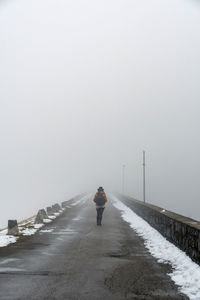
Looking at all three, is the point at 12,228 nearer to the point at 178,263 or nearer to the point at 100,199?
the point at 100,199

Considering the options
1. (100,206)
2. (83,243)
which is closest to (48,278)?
(83,243)

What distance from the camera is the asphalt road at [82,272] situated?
632 centimetres

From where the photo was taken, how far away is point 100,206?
1938 cm

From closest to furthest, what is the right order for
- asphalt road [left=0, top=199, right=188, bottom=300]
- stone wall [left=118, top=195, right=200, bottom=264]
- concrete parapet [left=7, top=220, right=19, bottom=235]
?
asphalt road [left=0, top=199, right=188, bottom=300], stone wall [left=118, top=195, right=200, bottom=264], concrete parapet [left=7, top=220, right=19, bottom=235]

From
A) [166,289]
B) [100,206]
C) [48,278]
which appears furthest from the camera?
[100,206]

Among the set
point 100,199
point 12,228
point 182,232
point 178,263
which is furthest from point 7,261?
point 100,199

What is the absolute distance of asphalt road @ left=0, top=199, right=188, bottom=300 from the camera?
632 centimetres

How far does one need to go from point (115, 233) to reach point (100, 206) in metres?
3.93

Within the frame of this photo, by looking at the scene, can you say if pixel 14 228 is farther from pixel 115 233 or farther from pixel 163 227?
pixel 163 227

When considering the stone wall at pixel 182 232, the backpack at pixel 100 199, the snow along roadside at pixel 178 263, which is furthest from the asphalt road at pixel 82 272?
the backpack at pixel 100 199

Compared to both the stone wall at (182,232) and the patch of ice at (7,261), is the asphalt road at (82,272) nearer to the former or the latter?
the patch of ice at (7,261)

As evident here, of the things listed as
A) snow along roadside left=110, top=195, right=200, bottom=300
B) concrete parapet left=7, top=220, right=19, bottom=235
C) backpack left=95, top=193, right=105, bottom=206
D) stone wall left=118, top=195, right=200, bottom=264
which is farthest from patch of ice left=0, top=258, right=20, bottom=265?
backpack left=95, top=193, right=105, bottom=206

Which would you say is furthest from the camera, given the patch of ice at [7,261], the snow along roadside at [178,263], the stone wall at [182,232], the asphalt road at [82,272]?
the stone wall at [182,232]

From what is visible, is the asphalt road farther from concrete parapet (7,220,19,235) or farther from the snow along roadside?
concrete parapet (7,220,19,235)
